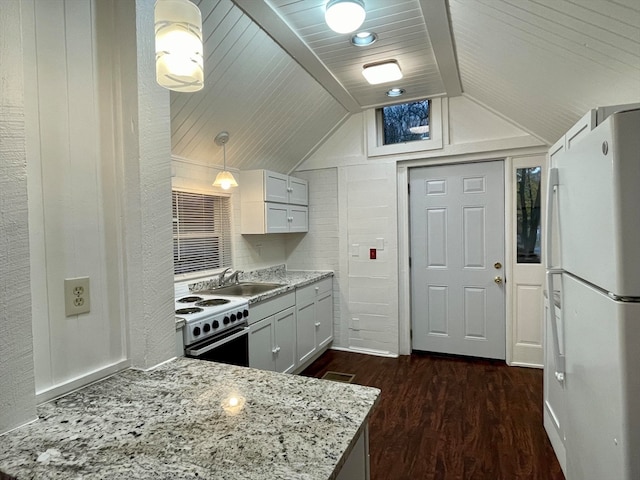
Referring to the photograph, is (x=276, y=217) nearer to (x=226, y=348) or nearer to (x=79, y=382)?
(x=226, y=348)

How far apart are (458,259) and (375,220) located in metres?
0.96

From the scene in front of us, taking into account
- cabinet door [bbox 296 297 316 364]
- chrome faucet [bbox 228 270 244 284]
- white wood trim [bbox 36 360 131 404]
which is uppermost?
chrome faucet [bbox 228 270 244 284]

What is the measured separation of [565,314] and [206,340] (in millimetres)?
1897

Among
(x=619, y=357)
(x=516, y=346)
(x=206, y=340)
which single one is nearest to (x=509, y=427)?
(x=516, y=346)

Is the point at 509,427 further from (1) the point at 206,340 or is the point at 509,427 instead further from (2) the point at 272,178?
(2) the point at 272,178

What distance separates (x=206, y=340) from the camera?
2221 mm

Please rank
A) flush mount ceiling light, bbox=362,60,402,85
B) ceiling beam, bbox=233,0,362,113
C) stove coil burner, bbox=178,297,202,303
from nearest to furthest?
ceiling beam, bbox=233,0,362,113 < stove coil burner, bbox=178,297,202,303 < flush mount ceiling light, bbox=362,60,402,85

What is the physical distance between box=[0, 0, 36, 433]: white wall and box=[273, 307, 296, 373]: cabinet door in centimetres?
213

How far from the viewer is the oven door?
2.13 meters

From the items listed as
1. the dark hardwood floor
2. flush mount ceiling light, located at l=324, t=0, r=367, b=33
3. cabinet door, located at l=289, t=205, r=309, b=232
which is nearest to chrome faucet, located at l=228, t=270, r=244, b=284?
cabinet door, located at l=289, t=205, r=309, b=232

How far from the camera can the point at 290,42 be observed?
243 cm

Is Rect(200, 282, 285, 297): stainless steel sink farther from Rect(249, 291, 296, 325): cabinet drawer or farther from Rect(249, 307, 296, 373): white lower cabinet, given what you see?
Rect(249, 307, 296, 373): white lower cabinet

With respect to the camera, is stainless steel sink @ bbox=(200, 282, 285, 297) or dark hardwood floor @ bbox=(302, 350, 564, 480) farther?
stainless steel sink @ bbox=(200, 282, 285, 297)

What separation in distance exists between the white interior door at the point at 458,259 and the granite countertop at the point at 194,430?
299cm
